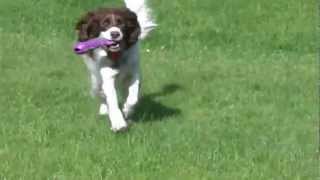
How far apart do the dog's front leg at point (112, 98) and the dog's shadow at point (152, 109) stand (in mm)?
471

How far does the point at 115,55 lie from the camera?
29.5ft

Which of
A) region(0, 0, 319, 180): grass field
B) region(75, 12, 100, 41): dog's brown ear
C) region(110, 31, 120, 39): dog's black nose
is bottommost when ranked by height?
region(0, 0, 319, 180): grass field

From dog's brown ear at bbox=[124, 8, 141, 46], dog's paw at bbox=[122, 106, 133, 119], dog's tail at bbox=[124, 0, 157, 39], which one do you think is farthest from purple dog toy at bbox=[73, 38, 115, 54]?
dog's tail at bbox=[124, 0, 157, 39]

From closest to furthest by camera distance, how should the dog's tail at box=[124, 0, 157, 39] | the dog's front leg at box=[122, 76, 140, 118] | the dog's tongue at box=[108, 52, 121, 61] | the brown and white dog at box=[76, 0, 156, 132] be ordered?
the brown and white dog at box=[76, 0, 156, 132] < the dog's tongue at box=[108, 52, 121, 61] < the dog's front leg at box=[122, 76, 140, 118] < the dog's tail at box=[124, 0, 157, 39]

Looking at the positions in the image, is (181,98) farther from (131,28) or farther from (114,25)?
(114,25)

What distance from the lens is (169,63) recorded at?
13.2m

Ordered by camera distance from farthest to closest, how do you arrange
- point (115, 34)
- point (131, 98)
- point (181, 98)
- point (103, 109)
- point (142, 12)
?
1. point (181, 98)
2. point (142, 12)
3. point (103, 109)
4. point (131, 98)
5. point (115, 34)

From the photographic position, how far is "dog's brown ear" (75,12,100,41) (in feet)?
29.9

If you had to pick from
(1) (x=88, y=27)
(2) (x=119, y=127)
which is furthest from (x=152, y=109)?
(2) (x=119, y=127)

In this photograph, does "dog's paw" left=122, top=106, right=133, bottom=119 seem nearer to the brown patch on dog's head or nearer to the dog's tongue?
the dog's tongue

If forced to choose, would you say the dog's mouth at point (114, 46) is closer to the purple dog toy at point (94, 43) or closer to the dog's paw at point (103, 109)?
the purple dog toy at point (94, 43)

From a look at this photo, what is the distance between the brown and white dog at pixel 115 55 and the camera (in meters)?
8.85

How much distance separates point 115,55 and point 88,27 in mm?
522

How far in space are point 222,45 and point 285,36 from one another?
134 centimetres
